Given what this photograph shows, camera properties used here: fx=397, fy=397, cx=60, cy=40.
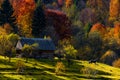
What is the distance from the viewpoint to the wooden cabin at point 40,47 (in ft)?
421

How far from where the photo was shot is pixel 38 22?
152250mm

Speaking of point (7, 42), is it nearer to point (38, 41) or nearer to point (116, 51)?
point (38, 41)

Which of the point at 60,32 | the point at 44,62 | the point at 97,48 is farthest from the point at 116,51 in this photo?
the point at 44,62

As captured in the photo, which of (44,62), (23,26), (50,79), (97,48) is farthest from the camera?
(97,48)

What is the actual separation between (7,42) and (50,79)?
70.2ft

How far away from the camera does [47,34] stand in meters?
158

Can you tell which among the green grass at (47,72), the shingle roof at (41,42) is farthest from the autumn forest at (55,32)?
the green grass at (47,72)

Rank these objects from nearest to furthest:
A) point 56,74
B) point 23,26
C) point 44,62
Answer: point 56,74 → point 44,62 → point 23,26

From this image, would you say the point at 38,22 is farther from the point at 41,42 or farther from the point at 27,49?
the point at 27,49

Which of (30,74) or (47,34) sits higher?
(47,34)

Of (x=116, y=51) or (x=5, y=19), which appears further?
(x=116, y=51)

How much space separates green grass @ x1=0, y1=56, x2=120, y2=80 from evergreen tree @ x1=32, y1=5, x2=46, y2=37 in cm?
2727

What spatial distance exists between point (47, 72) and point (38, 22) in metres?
41.6

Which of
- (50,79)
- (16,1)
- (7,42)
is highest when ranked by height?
(16,1)
